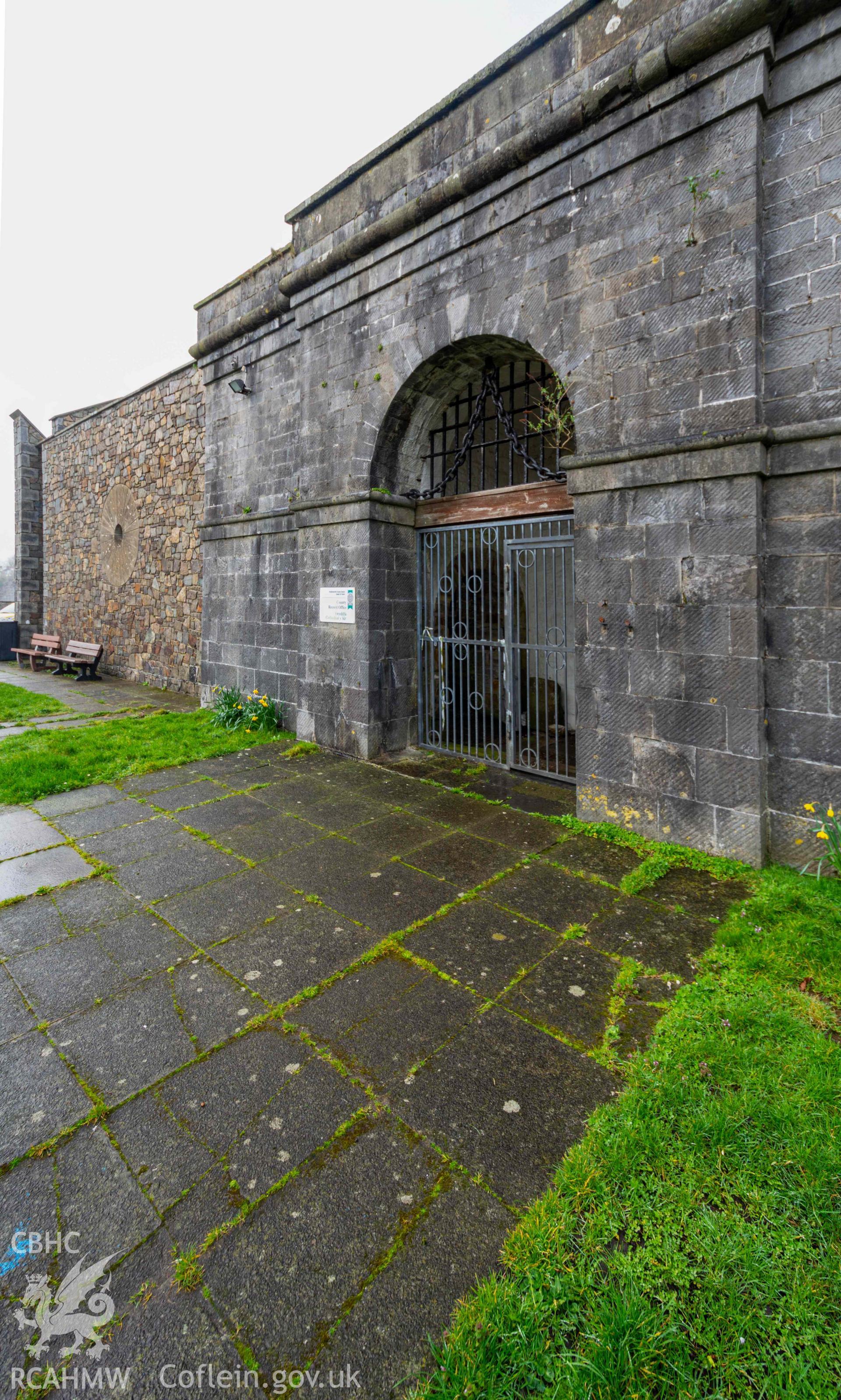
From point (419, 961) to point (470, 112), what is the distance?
20.4 ft

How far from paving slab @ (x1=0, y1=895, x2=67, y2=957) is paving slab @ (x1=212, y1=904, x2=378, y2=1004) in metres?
0.87

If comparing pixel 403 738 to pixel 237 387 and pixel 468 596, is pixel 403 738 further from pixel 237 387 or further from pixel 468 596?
pixel 237 387

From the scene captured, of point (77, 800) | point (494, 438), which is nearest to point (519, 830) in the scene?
point (77, 800)

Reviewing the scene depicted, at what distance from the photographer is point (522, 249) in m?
4.51

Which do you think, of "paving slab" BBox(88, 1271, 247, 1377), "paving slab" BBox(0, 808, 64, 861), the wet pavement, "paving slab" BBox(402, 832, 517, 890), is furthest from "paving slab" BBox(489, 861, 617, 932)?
"paving slab" BBox(0, 808, 64, 861)

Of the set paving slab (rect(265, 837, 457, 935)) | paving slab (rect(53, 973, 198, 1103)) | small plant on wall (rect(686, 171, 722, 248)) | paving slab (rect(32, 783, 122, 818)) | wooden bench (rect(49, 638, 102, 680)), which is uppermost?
small plant on wall (rect(686, 171, 722, 248))

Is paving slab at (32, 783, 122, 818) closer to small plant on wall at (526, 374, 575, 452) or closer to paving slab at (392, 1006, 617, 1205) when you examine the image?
paving slab at (392, 1006, 617, 1205)

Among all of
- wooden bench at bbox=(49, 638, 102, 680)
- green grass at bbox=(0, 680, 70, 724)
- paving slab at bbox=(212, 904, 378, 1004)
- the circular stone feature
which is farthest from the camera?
wooden bench at bbox=(49, 638, 102, 680)

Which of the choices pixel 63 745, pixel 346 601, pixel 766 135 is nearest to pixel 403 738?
pixel 346 601

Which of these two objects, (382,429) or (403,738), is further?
(403,738)

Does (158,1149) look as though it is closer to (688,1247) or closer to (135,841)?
(688,1247)

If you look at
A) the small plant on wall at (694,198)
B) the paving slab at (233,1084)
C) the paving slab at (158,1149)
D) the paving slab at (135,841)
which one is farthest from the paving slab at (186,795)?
the small plant on wall at (694,198)

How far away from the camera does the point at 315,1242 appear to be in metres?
1.51

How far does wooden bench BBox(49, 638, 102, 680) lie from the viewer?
12.0m
